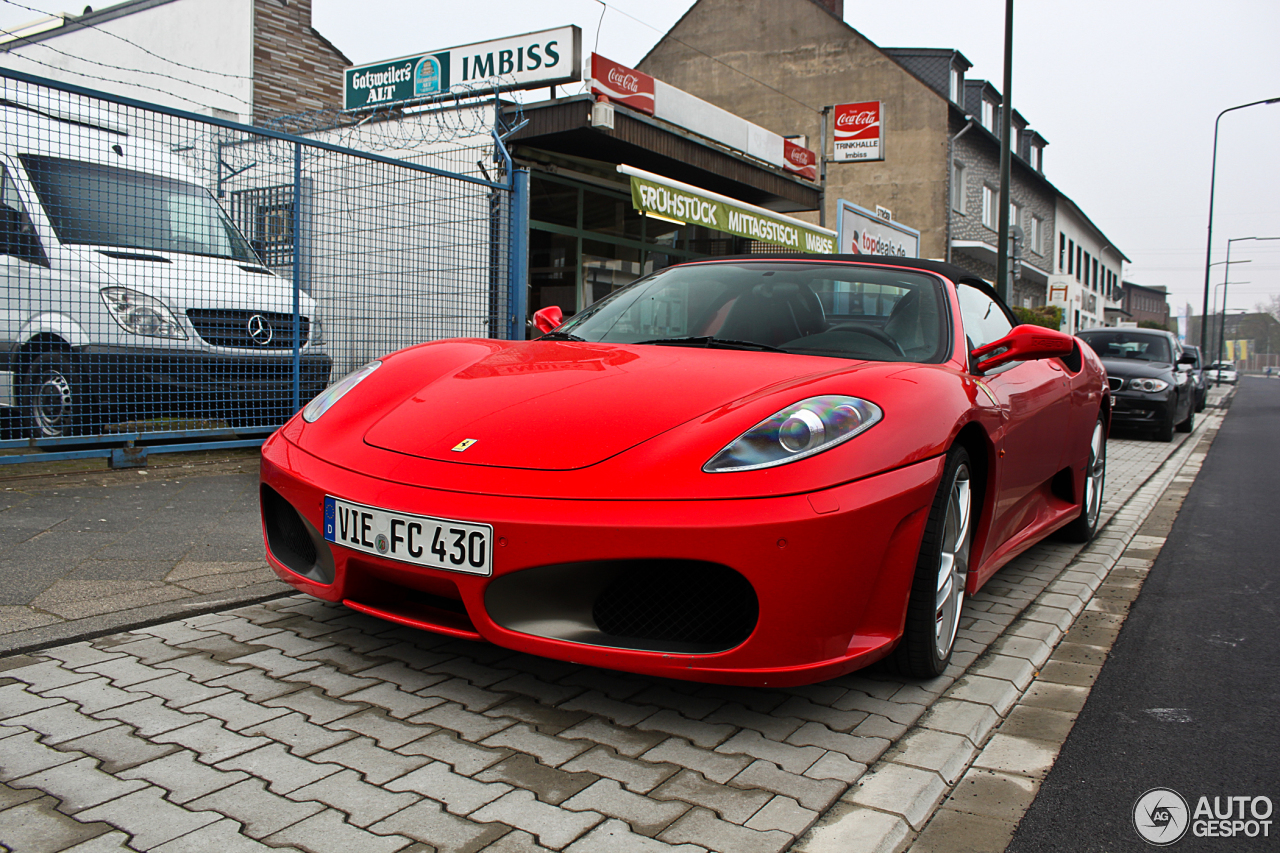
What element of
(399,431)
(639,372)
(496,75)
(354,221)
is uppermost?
(496,75)

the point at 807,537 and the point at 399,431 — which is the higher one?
the point at 399,431

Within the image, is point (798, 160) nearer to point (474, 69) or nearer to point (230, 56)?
point (474, 69)

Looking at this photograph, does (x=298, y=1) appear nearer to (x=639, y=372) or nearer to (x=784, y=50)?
(x=784, y=50)

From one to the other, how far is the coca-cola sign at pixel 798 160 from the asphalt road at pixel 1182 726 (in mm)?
12079

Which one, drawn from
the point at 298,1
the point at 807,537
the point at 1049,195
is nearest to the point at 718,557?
the point at 807,537

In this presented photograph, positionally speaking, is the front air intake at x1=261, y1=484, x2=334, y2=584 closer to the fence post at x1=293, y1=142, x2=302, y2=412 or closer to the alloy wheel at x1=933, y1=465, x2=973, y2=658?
the alloy wheel at x1=933, y1=465, x2=973, y2=658

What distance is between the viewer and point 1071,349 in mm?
3090

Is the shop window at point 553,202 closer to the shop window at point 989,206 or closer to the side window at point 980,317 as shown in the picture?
the side window at point 980,317

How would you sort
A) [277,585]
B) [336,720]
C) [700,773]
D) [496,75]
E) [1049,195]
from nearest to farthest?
[700,773] < [336,720] < [277,585] < [496,75] < [1049,195]

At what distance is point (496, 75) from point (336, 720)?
10.7 m

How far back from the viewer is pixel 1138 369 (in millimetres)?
11930

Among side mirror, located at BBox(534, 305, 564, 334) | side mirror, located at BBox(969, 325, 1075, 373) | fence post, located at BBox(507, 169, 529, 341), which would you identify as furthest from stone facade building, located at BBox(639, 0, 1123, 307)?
side mirror, located at BBox(969, 325, 1075, 373)

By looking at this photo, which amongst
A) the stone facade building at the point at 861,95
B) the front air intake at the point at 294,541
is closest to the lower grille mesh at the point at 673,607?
the front air intake at the point at 294,541

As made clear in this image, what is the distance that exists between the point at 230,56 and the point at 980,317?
16.3 metres
